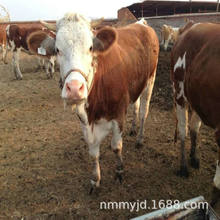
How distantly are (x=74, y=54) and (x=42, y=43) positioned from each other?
0.71 m

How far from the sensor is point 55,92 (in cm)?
779

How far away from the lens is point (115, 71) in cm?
277

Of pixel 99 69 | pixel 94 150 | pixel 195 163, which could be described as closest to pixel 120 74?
pixel 99 69

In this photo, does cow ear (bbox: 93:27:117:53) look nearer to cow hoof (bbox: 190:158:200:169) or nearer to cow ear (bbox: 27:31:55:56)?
cow ear (bbox: 27:31:55:56)

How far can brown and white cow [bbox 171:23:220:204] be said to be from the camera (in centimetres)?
216

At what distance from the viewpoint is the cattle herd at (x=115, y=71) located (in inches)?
78.7

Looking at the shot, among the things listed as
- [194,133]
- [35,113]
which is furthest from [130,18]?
[194,133]

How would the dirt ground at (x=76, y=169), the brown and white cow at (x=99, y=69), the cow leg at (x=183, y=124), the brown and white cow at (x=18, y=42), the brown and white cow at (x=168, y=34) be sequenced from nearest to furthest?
the brown and white cow at (x=99, y=69) → the dirt ground at (x=76, y=169) → the cow leg at (x=183, y=124) → the brown and white cow at (x=18, y=42) → the brown and white cow at (x=168, y=34)

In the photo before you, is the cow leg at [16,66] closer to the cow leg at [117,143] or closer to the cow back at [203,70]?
the cow leg at [117,143]

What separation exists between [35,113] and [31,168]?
266 cm

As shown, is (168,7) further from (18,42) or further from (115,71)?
(115,71)

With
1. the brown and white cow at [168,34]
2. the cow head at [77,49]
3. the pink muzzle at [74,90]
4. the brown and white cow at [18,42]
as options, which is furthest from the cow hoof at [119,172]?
the brown and white cow at [168,34]

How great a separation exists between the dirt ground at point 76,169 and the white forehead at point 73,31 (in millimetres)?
2084

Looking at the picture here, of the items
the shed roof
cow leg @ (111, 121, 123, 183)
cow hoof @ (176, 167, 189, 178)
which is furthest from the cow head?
the shed roof
